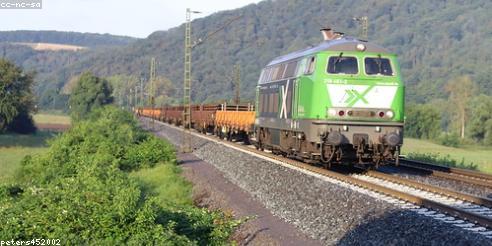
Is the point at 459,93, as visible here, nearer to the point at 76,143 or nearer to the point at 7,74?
the point at 7,74

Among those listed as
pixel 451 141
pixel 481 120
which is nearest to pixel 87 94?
pixel 451 141

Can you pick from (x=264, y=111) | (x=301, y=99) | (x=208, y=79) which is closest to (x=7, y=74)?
(x=264, y=111)

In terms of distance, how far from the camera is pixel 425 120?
9969cm

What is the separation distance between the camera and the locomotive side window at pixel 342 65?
20141 mm

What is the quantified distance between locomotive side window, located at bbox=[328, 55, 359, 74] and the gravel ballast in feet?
10.7

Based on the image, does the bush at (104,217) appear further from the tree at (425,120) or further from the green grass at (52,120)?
the green grass at (52,120)

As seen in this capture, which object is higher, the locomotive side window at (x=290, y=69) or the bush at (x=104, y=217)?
the locomotive side window at (x=290, y=69)

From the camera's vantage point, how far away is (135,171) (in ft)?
94.1

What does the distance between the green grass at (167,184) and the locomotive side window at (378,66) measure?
6.56 m

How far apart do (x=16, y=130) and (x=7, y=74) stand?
7.19 m

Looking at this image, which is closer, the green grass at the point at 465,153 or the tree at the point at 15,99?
the green grass at the point at 465,153

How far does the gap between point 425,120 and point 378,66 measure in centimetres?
8231

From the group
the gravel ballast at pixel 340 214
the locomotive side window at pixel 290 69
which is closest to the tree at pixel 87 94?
the locomotive side window at pixel 290 69

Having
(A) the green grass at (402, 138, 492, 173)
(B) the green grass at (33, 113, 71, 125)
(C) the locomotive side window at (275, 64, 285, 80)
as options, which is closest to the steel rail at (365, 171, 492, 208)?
(C) the locomotive side window at (275, 64, 285, 80)
